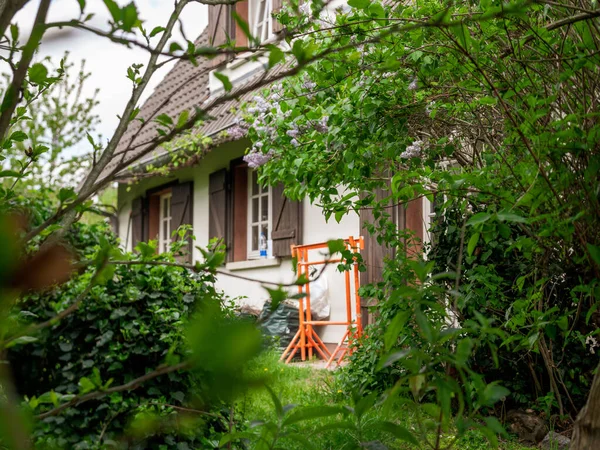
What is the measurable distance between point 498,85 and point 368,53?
103 cm

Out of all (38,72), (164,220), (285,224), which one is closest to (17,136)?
(38,72)

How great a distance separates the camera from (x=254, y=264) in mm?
8992

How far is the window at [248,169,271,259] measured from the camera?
928 centimetres

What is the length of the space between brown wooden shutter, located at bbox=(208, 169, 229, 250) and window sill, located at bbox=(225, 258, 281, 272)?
0.37 metres

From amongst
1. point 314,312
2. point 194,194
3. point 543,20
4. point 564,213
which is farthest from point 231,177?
point 564,213

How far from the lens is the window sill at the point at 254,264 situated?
866cm

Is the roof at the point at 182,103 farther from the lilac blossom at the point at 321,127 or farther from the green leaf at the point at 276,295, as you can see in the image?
the green leaf at the point at 276,295

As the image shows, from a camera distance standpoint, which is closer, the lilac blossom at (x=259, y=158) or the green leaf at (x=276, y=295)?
the green leaf at (x=276, y=295)

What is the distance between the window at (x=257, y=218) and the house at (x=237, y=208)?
0.04 feet

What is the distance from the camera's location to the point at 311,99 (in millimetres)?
3746

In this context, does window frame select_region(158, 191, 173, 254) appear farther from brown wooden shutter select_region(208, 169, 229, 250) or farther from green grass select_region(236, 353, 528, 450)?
green grass select_region(236, 353, 528, 450)

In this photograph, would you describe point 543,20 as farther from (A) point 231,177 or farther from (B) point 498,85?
(A) point 231,177

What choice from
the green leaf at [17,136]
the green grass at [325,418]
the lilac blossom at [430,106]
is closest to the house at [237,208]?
the green grass at [325,418]

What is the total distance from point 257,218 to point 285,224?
1.17m
